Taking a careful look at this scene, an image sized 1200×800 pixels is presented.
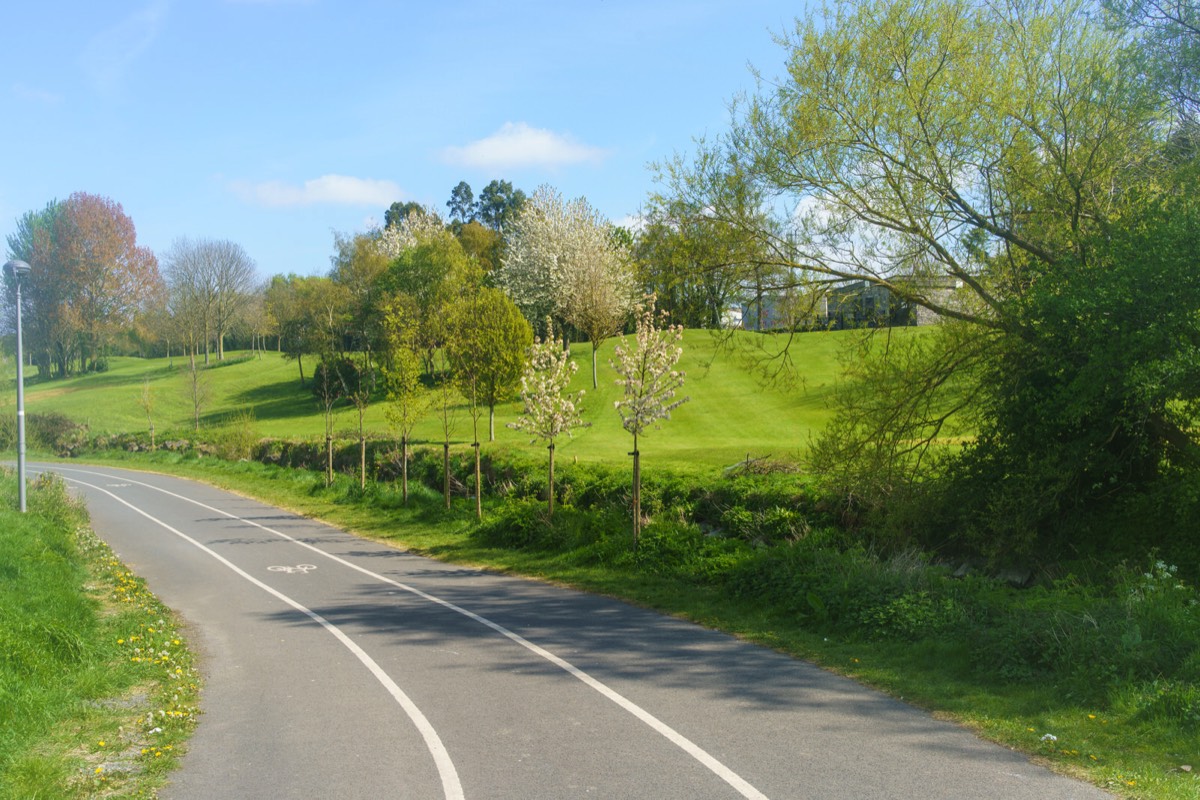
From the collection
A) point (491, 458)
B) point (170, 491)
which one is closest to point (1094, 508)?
point (491, 458)

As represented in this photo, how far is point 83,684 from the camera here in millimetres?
9047

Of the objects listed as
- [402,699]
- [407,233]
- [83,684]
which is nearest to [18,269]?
[83,684]

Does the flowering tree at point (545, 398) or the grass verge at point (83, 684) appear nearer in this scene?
the grass verge at point (83, 684)

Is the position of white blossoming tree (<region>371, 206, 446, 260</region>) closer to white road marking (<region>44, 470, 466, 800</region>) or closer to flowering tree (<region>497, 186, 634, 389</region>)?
flowering tree (<region>497, 186, 634, 389</region>)

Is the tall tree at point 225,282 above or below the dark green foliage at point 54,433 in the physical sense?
above

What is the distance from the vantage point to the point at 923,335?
16203mm

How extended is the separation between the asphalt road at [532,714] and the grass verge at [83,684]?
15.1 inches

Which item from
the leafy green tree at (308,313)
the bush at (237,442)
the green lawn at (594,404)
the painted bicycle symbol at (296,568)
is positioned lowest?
the painted bicycle symbol at (296,568)

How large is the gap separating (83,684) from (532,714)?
458cm

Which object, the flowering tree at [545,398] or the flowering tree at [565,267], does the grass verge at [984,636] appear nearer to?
the flowering tree at [545,398]

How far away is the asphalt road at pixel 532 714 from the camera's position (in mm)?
6285

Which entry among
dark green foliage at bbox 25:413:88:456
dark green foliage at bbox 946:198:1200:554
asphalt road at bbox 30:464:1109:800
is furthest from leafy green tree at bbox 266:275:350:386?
dark green foliage at bbox 946:198:1200:554

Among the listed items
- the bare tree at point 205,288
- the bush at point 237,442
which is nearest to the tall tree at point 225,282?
the bare tree at point 205,288

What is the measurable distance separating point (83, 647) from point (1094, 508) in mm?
13831
